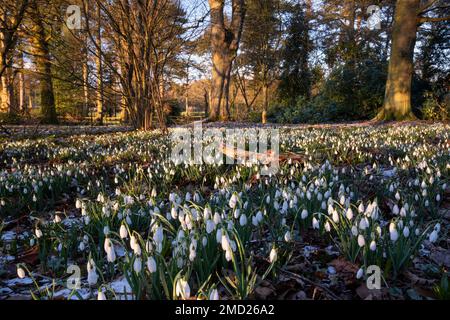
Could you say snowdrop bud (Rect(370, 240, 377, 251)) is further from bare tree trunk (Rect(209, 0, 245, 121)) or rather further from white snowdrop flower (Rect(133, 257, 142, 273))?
bare tree trunk (Rect(209, 0, 245, 121))

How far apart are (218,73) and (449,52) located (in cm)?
1286

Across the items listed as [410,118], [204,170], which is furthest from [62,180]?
[410,118]

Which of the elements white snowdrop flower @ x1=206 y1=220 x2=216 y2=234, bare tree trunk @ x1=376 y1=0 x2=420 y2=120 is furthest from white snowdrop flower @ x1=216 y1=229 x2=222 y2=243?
bare tree trunk @ x1=376 y1=0 x2=420 y2=120

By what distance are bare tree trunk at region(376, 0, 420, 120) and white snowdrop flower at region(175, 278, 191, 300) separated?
13.5m

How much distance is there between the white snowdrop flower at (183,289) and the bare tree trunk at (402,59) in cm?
1349

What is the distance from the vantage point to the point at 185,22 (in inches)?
383

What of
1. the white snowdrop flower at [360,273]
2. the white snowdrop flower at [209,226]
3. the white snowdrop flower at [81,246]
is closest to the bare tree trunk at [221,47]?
the white snowdrop flower at [81,246]

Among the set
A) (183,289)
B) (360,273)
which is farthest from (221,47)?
(183,289)

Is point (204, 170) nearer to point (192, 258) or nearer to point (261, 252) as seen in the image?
point (261, 252)

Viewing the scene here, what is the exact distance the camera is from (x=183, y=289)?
1.25 meters

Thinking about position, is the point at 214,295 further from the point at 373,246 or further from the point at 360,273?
the point at 373,246

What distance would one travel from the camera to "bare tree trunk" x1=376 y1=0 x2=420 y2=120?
41.7 feet

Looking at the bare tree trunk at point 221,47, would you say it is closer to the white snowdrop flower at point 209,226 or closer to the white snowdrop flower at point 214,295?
the white snowdrop flower at point 209,226

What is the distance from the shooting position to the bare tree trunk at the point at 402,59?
41.7 feet
